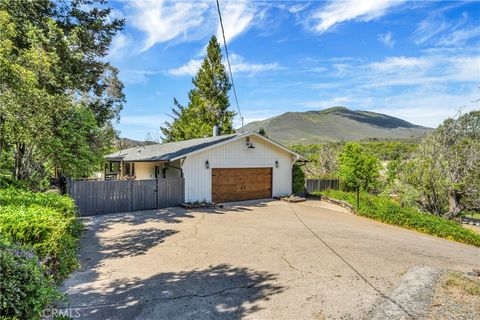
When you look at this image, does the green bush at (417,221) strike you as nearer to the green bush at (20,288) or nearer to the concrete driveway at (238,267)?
the concrete driveway at (238,267)

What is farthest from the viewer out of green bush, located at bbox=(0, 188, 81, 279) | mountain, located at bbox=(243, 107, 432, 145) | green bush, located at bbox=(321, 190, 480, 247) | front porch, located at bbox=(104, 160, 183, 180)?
mountain, located at bbox=(243, 107, 432, 145)

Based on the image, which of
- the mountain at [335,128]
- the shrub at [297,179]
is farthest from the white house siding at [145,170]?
the mountain at [335,128]

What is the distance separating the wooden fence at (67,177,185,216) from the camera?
11.6m

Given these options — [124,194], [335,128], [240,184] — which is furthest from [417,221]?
[335,128]

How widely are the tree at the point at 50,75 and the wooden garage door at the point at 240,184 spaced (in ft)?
19.7

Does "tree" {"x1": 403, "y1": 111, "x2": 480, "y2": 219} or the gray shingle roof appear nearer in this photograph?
"tree" {"x1": 403, "y1": 111, "x2": 480, "y2": 219}

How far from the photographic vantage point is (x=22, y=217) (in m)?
4.21

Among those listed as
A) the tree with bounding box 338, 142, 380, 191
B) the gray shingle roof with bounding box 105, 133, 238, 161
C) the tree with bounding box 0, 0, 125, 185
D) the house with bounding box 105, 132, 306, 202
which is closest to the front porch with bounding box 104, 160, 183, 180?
the house with bounding box 105, 132, 306, 202

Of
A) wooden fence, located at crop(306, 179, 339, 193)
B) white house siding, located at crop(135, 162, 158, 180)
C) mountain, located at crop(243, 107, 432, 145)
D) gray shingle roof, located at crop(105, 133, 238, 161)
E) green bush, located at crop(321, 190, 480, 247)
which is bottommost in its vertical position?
green bush, located at crop(321, 190, 480, 247)

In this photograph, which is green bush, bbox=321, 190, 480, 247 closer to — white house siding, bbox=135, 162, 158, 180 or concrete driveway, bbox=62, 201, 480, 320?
concrete driveway, bbox=62, 201, 480, 320

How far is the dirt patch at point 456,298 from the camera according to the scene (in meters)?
4.03

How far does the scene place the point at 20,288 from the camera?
2814mm

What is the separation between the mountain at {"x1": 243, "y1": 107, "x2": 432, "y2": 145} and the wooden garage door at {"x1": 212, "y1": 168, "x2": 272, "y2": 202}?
2225 centimetres

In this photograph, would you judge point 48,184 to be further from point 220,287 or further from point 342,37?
point 342,37
